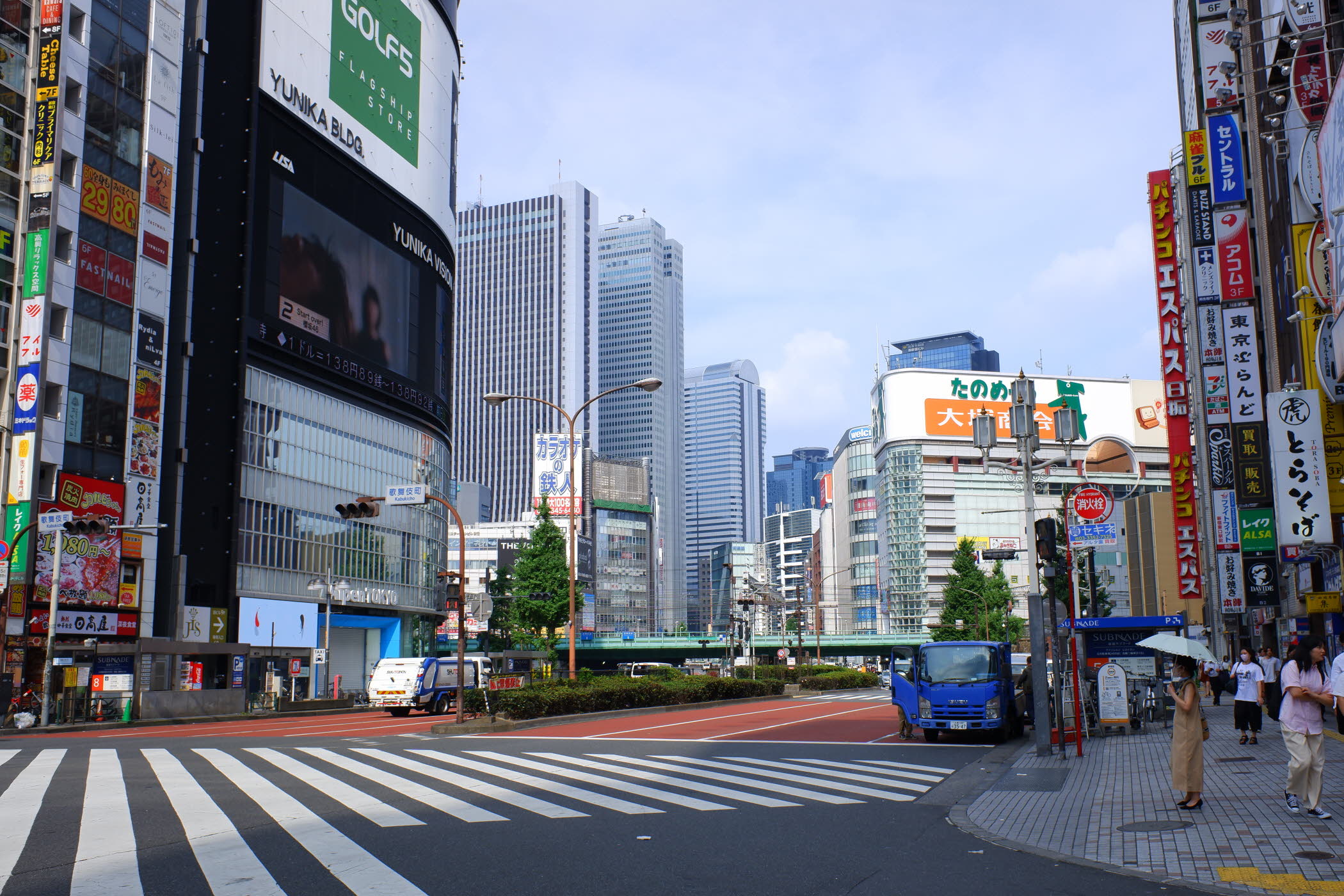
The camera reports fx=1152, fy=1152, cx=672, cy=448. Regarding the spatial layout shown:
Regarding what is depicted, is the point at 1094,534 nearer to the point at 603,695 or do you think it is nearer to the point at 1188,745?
the point at 1188,745

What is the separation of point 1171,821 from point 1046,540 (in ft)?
23.7

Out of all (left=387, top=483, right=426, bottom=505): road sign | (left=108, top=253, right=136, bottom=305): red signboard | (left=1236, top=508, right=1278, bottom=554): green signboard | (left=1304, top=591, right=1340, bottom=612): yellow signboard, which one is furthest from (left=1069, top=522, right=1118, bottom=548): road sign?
(left=108, top=253, right=136, bottom=305): red signboard

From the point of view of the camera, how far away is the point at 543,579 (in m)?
76.6

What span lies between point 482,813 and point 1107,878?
6.25m

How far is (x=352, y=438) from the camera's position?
69375 millimetres

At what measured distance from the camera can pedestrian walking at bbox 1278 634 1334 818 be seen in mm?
11148

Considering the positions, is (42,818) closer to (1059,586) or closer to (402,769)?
(402,769)

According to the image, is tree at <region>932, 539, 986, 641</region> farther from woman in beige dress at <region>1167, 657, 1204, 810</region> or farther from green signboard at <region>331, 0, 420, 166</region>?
woman in beige dress at <region>1167, 657, 1204, 810</region>

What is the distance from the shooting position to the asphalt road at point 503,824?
Answer: 336 inches

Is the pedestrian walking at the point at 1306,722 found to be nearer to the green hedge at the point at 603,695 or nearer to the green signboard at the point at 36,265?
the green hedge at the point at 603,695

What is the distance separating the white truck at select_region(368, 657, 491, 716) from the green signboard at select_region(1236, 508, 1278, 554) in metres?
23.3

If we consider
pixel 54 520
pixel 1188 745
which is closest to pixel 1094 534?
pixel 1188 745

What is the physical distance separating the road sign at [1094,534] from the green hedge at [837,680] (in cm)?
3042

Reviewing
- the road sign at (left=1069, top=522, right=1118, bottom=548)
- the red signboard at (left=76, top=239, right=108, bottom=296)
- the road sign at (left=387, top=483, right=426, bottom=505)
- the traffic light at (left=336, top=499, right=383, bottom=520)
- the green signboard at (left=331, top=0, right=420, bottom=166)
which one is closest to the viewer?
the road sign at (left=1069, top=522, right=1118, bottom=548)
